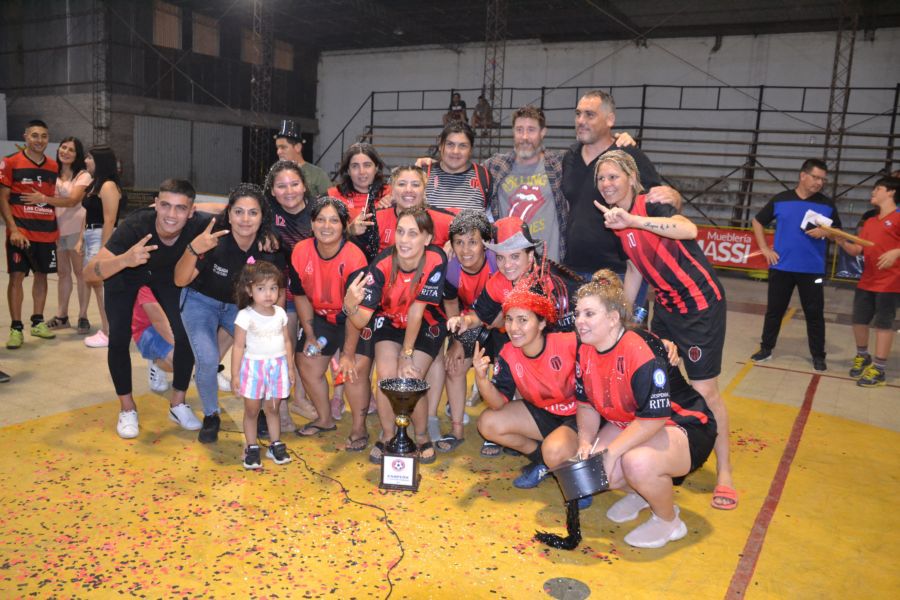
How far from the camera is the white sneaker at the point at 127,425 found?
4.55m

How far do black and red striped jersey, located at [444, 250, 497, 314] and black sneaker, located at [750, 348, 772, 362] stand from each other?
13.2ft

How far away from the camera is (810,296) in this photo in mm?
6992

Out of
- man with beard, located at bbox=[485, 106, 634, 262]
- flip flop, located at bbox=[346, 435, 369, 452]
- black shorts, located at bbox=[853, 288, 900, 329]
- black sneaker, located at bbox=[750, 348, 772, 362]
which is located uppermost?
man with beard, located at bbox=[485, 106, 634, 262]

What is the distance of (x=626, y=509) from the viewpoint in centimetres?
384

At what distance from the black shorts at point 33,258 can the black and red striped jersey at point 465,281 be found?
4.56 meters

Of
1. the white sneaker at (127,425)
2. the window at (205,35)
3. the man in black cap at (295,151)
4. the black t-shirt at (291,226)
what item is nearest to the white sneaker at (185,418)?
the white sneaker at (127,425)

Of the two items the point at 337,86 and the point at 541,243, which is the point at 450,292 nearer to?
the point at 541,243

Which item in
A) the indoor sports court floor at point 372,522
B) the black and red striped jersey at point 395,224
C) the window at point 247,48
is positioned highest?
the window at point 247,48

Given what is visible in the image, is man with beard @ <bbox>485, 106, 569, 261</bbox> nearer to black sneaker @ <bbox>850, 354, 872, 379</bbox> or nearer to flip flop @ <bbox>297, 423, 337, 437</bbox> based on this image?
flip flop @ <bbox>297, 423, 337, 437</bbox>

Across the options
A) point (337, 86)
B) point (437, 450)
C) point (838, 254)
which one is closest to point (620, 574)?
point (437, 450)

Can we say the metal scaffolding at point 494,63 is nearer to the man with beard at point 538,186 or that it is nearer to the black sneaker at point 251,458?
the man with beard at point 538,186

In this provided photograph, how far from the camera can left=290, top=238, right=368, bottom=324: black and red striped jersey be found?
15.0ft

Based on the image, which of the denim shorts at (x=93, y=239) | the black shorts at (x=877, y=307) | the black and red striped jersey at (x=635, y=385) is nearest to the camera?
the black and red striped jersey at (x=635, y=385)

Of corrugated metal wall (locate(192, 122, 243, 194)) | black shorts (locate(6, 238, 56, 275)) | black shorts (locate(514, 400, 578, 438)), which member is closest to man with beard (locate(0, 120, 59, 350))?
black shorts (locate(6, 238, 56, 275))
